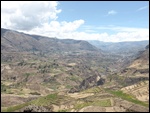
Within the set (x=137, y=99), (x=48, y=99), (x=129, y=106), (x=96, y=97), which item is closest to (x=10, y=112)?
(x=48, y=99)

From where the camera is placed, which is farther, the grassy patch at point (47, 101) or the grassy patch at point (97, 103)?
the grassy patch at point (47, 101)

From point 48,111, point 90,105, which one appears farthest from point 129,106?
point 48,111

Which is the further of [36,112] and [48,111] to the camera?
[48,111]

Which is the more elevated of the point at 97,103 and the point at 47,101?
the point at 97,103

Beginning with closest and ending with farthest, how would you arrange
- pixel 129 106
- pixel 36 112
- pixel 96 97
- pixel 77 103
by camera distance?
pixel 36 112, pixel 129 106, pixel 77 103, pixel 96 97

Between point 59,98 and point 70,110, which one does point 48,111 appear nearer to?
point 70,110

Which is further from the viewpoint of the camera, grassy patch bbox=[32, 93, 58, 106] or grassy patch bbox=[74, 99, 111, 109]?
grassy patch bbox=[32, 93, 58, 106]

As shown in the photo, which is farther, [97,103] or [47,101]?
[47,101]

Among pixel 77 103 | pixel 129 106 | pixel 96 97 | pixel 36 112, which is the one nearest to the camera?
pixel 36 112

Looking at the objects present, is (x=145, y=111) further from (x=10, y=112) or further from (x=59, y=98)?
(x=10, y=112)
